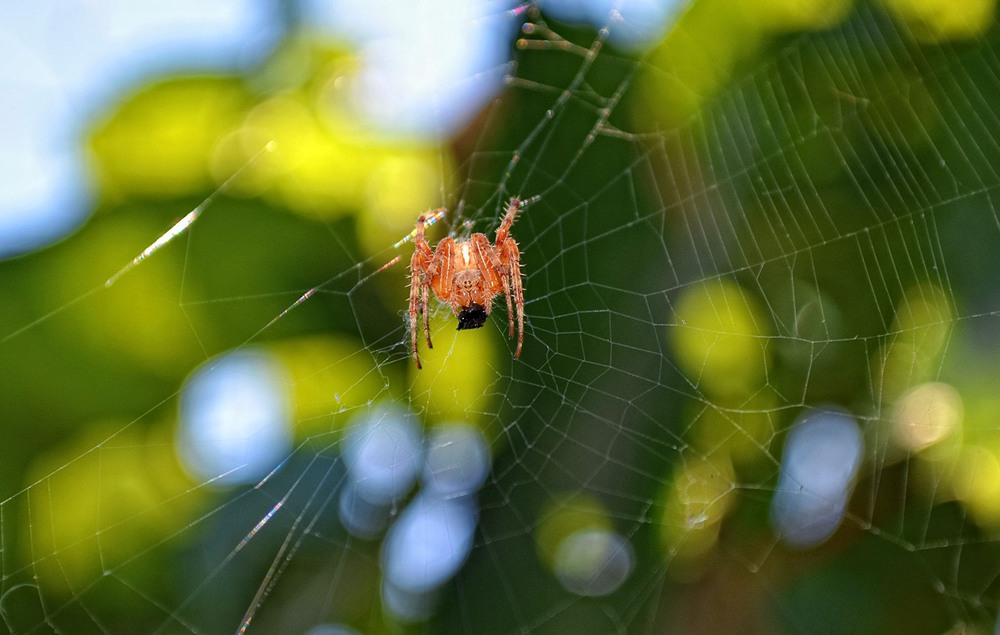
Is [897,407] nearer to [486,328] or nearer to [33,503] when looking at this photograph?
[486,328]

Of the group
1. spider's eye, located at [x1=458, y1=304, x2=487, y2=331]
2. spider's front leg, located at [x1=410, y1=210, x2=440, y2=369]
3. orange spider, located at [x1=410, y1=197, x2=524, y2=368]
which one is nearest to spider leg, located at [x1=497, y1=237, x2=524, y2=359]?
orange spider, located at [x1=410, y1=197, x2=524, y2=368]

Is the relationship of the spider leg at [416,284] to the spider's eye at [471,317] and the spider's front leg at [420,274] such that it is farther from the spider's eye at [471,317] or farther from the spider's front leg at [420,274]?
the spider's eye at [471,317]

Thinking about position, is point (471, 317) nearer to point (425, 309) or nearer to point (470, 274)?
point (425, 309)

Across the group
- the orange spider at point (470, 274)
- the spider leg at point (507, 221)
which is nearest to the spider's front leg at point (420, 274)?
the orange spider at point (470, 274)

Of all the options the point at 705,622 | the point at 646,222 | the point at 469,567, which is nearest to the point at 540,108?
the point at 646,222

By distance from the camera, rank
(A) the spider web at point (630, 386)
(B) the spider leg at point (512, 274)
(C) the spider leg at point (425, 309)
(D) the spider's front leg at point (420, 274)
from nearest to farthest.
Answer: (A) the spider web at point (630, 386), (C) the spider leg at point (425, 309), (D) the spider's front leg at point (420, 274), (B) the spider leg at point (512, 274)

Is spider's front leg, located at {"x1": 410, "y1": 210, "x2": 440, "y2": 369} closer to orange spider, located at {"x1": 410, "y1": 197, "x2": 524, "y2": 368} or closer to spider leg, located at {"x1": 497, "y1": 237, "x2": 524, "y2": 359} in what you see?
orange spider, located at {"x1": 410, "y1": 197, "x2": 524, "y2": 368}

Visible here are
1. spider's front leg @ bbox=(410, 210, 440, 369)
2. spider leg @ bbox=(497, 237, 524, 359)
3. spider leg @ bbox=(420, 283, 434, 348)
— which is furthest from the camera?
spider leg @ bbox=(497, 237, 524, 359)

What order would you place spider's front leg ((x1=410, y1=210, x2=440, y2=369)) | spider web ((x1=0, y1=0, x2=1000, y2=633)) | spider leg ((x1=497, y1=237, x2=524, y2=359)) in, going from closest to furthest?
1. spider web ((x1=0, y1=0, x2=1000, y2=633))
2. spider's front leg ((x1=410, y1=210, x2=440, y2=369))
3. spider leg ((x1=497, y1=237, x2=524, y2=359))
